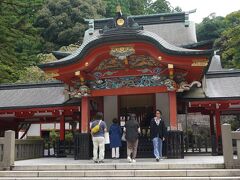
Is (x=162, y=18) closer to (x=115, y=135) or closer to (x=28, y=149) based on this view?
(x=115, y=135)

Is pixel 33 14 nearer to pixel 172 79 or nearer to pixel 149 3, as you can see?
pixel 149 3

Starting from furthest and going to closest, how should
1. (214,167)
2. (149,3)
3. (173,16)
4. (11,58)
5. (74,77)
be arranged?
(149,3), (11,58), (173,16), (74,77), (214,167)

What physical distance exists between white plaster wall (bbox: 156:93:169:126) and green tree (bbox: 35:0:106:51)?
2770 centimetres

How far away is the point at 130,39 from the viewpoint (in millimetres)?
11430

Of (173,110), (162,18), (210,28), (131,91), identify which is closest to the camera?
(173,110)

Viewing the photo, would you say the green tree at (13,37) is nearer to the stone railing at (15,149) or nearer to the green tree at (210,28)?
the stone railing at (15,149)

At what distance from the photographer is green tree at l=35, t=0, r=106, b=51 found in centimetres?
4059

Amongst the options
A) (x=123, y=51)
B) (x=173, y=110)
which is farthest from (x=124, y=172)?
(x=123, y=51)

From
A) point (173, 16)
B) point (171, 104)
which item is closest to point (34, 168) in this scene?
point (171, 104)

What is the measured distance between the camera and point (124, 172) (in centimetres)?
884

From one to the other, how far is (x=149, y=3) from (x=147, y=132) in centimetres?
4773

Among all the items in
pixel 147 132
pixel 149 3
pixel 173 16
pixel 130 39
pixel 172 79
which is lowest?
pixel 147 132

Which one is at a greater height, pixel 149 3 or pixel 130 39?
pixel 149 3

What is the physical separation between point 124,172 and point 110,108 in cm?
560
